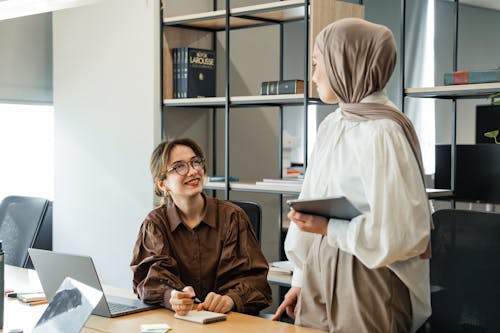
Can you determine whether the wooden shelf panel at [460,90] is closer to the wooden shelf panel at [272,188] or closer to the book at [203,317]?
the wooden shelf panel at [272,188]

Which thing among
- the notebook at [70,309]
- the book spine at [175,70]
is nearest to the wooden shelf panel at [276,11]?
the book spine at [175,70]

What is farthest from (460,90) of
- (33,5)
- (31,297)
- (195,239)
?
(31,297)

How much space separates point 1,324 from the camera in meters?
2.16

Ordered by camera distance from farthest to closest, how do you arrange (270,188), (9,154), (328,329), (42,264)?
1. (9,154)
2. (270,188)
3. (42,264)
4. (328,329)

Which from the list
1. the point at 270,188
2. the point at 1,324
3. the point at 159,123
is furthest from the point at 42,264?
the point at 159,123

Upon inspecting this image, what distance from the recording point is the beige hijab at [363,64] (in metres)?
2.05

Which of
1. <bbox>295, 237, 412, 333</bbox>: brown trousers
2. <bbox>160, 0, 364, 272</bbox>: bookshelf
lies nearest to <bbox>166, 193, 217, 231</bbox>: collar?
<bbox>295, 237, 412, 333</bbox>: brown trousers

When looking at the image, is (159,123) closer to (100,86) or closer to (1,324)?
(100,86)

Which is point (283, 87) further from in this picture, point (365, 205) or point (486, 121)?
point (486, 121)

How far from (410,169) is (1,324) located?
1.24 m

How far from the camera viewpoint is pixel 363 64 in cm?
206

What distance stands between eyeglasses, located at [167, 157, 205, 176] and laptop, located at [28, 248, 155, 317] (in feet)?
1.58

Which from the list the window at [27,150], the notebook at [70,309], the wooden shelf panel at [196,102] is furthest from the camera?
the window at [27,150]

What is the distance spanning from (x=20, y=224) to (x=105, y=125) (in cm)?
119
